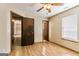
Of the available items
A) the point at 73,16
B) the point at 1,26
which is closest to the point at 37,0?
the point at 1,26

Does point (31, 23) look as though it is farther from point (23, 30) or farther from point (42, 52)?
point (42, 52)

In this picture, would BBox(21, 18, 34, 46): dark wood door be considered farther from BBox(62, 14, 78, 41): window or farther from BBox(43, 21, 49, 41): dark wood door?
BBox(62, 14, 78, 41): window

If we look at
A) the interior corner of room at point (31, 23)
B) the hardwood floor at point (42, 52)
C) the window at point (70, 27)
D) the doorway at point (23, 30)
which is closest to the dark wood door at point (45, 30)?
the interior corner of room at point (31, 23)

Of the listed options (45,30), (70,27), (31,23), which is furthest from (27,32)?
(70,27)

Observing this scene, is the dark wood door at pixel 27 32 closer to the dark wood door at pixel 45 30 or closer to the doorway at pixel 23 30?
the doorway at pixel 23 30

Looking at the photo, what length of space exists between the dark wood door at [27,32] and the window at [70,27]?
2333 millimetres

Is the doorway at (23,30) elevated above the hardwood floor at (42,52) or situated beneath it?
elevated above

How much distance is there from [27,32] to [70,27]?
9.82 ft

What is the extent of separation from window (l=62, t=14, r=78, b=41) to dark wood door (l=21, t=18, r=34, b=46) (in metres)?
2.33

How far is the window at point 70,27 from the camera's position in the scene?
5527mm

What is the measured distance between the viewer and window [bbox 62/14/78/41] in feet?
18.1

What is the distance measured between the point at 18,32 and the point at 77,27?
4.25 m

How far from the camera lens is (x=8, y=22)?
16.1ft

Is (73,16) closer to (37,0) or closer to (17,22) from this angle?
(17,22)
